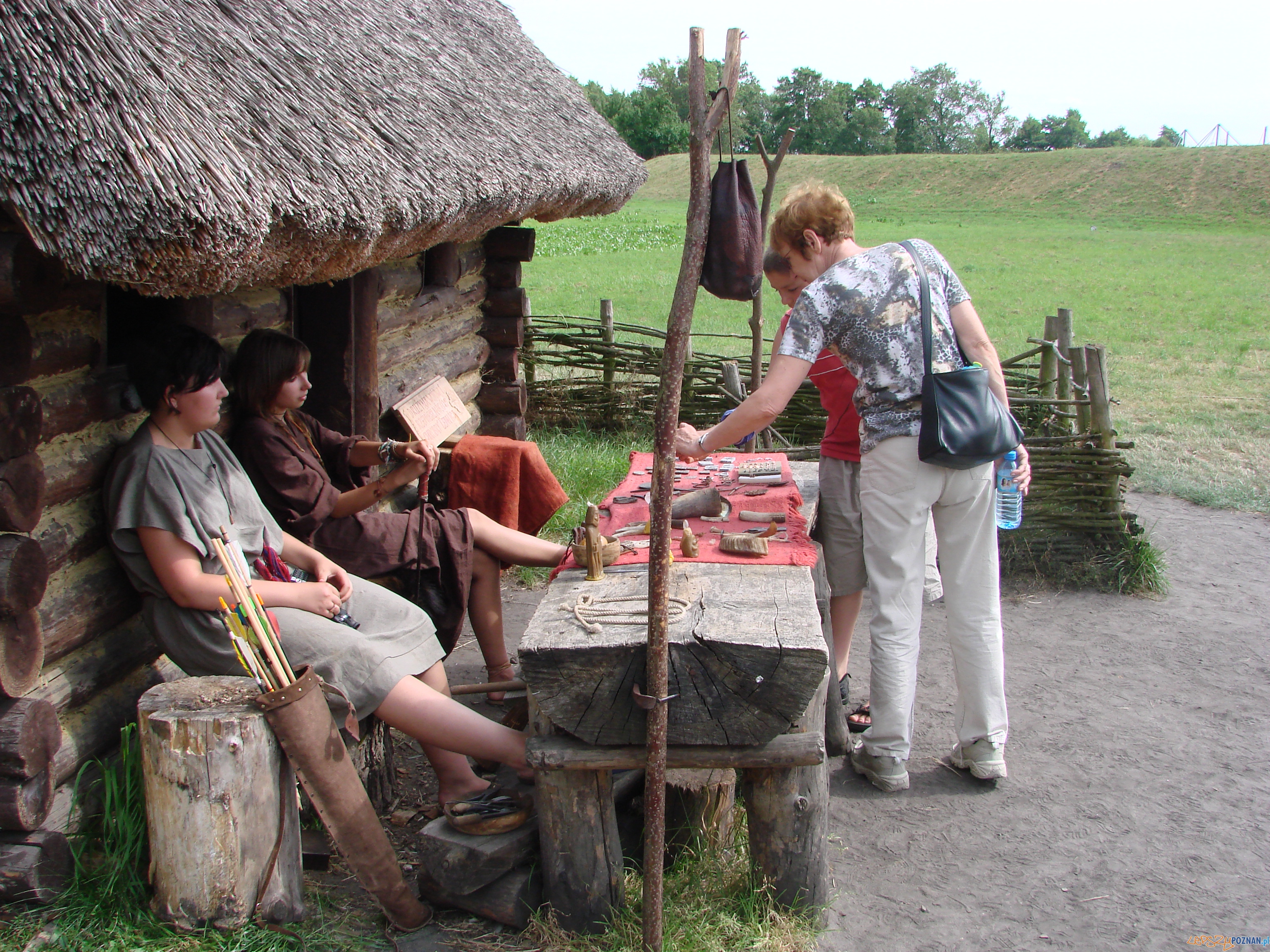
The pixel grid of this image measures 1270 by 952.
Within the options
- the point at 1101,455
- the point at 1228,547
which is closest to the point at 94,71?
the point at 1101,455

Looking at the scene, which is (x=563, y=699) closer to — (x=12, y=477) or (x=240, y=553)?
(x=240, y=553)

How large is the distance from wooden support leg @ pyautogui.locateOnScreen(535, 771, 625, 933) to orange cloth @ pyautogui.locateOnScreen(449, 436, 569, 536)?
86.4 inches

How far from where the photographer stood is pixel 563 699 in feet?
8.31

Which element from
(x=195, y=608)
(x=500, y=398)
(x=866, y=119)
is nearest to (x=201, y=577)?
(x=195, y=608)

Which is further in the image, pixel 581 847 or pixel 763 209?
pixel 763 209

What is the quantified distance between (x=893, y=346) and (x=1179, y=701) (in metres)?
2.23

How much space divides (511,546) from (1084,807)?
2.18m

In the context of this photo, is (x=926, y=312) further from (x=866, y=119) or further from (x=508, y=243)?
(x=866, y=119)

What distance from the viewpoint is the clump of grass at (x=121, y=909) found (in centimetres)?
250

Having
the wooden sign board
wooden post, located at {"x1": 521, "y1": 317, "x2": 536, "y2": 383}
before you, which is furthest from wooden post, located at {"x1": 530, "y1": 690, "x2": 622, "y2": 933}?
wooden post, located at {"x1": 521, "y1": 317, "x2": 536, "y2": 383}

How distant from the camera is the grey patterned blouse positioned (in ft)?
9.98

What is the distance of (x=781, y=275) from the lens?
136 inches

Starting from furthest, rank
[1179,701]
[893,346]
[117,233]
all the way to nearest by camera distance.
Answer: [1179,701] < [893,346] < [117,233]

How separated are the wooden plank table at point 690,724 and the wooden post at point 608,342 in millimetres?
5975
